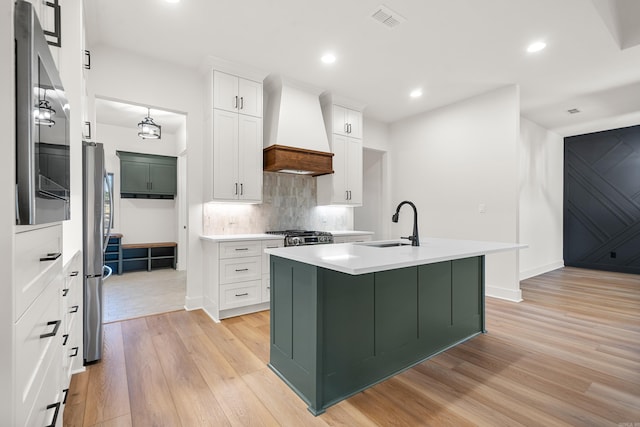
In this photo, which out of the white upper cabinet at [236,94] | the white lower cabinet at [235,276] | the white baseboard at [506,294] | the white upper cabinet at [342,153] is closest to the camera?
the white lower cabinet at [235,276]

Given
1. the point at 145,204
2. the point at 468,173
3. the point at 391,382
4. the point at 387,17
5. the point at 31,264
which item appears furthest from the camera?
the point at 145,204

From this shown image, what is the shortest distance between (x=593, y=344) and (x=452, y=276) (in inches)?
56.7

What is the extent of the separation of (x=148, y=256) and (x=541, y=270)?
7798 mm

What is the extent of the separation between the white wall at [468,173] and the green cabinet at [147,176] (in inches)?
182

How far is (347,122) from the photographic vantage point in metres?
4.76

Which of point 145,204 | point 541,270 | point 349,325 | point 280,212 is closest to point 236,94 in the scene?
point 280,212

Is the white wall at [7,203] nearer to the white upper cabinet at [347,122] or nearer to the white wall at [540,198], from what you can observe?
the white upper cabinet at [347,122]

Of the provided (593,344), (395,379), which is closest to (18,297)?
(395,379)

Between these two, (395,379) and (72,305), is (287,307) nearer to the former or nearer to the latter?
(395,379)

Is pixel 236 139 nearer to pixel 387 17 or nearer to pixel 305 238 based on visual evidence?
pixel 305 238

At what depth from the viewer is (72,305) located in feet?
6.28

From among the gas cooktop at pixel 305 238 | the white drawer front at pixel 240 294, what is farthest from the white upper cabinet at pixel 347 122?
the white drawer front at pixel 240 294

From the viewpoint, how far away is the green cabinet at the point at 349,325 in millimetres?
1826

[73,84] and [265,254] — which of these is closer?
[73,84]
